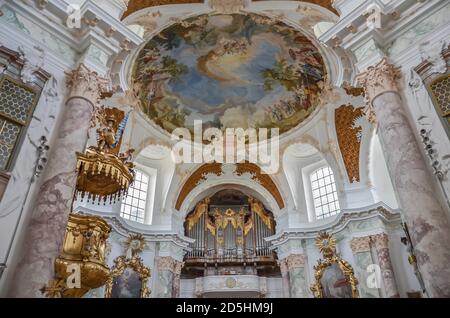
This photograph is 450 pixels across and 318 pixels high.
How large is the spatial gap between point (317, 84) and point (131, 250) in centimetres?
926

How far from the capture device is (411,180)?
600cm

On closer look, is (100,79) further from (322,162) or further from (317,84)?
(322,162)

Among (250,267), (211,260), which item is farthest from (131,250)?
(250,267)

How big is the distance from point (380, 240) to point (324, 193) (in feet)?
12.0

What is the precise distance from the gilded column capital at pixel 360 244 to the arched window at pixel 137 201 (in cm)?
831

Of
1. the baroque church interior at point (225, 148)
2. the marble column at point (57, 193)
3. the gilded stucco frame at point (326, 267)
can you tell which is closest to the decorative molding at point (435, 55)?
the baroque church interior at point (225, 148)

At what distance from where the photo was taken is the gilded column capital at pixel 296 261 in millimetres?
15047

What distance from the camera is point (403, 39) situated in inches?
295

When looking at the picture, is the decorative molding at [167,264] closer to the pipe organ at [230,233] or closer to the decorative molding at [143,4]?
the pipe organ at [230,233]

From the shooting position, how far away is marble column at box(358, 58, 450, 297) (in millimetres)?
5301

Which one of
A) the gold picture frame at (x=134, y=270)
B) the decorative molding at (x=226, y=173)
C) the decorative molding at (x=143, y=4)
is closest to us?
the decorative molding at (x=143, y=4)

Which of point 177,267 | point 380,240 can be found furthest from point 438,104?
point 177,267

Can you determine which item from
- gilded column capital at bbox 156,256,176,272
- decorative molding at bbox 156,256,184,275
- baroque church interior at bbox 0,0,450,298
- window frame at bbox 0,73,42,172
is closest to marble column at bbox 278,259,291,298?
baroque church interior at bbox 0,0,450,298

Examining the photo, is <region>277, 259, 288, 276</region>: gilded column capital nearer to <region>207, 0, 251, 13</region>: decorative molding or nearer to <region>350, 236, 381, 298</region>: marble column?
<region>350, 236, 381, 298</region>: marble column
